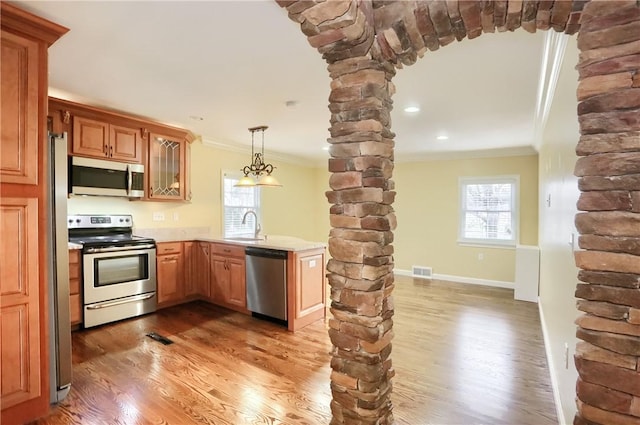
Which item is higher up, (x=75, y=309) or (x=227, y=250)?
(x=227, y=250)

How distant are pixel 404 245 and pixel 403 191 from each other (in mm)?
1121

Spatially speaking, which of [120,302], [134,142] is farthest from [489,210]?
[120,302]

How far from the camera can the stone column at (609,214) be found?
973 millimetres

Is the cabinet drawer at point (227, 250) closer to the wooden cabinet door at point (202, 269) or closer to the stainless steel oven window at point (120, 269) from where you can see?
the wooden cabinet door at point (202, 269)

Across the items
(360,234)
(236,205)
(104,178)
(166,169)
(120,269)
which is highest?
(166,169)

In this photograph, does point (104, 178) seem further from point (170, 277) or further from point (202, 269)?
point (202, 269)

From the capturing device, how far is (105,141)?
3818 mm

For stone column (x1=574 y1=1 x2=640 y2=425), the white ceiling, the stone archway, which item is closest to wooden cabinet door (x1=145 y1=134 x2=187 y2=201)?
the white ceiling

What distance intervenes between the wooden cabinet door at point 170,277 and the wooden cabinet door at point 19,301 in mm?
2226

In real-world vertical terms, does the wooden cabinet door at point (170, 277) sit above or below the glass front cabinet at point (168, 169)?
below

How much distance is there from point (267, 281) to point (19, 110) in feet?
8.43

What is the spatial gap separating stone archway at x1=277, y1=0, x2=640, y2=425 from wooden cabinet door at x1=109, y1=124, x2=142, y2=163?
11.1 feet

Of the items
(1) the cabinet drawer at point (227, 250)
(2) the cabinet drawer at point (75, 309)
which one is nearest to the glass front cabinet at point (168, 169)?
(1) the cabinet drawer at point (227, 250)

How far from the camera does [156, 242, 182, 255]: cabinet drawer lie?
4176 millimetres
